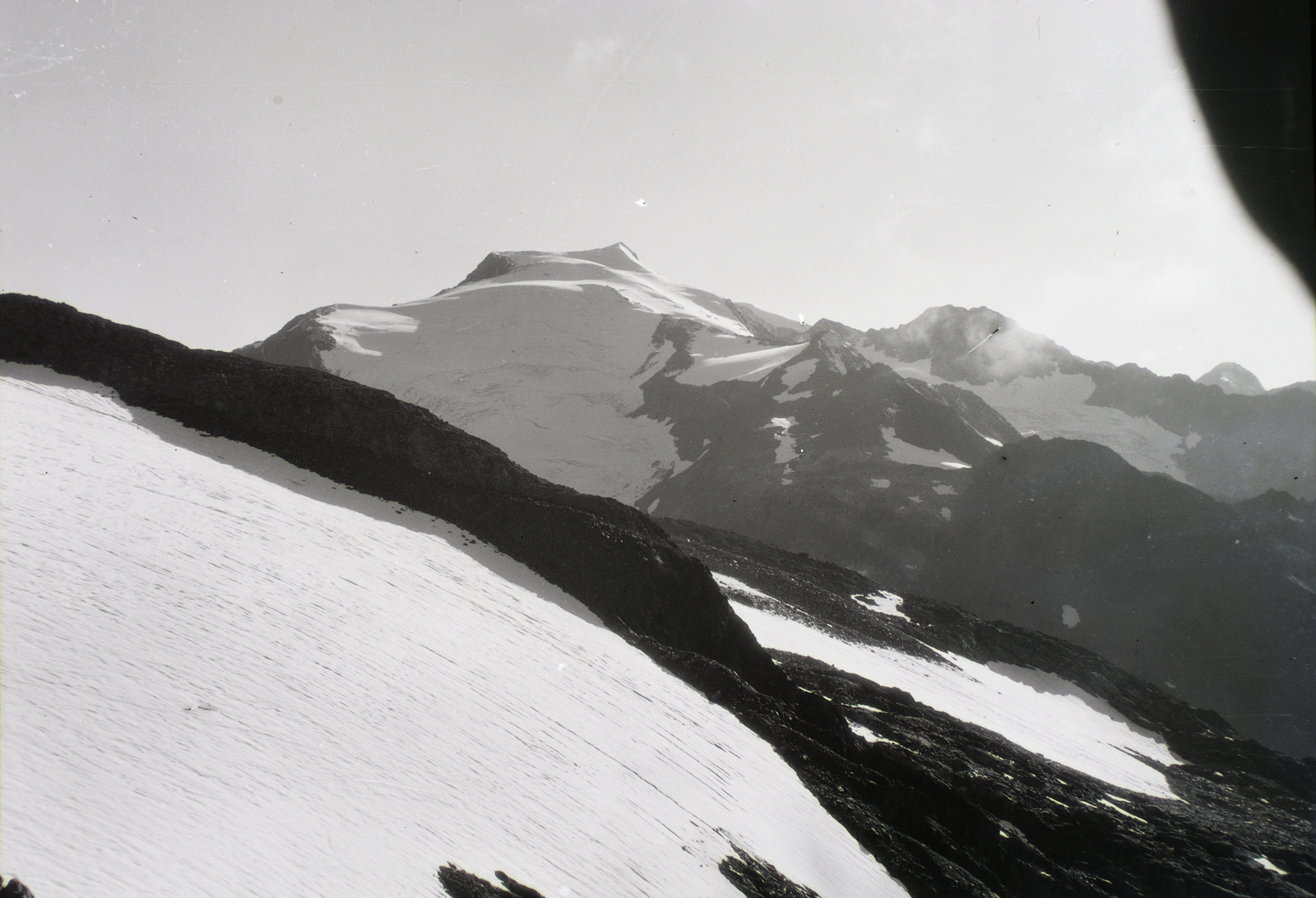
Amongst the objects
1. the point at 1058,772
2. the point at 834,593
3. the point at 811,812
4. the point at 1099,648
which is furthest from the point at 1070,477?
the point at 811,812

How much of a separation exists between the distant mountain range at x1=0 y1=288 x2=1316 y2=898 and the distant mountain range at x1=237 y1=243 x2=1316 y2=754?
94.5 ft

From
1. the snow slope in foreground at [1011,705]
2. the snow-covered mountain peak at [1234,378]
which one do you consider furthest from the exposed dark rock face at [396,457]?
the snow-covered mountain peak at [1234,378]

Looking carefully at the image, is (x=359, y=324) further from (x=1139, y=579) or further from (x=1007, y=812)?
(x=1007, y=812)

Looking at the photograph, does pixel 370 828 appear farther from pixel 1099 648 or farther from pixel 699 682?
pixel 1099 648

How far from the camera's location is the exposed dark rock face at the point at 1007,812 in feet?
44.2

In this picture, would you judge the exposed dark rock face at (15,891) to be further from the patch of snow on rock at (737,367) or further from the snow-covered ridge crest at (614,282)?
the snow-covered ridge crest at (614,282)

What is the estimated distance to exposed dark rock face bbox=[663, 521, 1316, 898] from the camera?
44.2ft

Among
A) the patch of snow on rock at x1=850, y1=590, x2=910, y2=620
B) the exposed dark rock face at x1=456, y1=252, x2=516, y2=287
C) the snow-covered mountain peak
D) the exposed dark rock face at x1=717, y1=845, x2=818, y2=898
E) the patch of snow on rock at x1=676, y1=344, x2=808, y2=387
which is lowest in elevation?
the exposed dark rock face at x1=717, y1=845, x2=818, y2=898

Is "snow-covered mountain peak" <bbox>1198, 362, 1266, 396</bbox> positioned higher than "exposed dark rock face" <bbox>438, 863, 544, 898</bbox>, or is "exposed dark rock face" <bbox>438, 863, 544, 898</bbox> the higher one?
"snow-covered mountain peak" <bbox>1198, 362, 1266, 396</bbox>

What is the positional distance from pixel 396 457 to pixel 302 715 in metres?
10.9

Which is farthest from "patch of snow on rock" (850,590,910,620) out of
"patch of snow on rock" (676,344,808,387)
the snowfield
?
"patch of snow on rock" (676,344,808,387)

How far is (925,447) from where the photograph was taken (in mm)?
71688

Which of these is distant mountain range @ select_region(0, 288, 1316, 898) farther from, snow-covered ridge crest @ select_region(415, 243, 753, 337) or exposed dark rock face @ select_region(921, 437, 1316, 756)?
snow-covered ridge crest @ select_region(415, 243, 753, 337)

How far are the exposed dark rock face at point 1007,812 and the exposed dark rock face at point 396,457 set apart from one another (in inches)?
86.3
